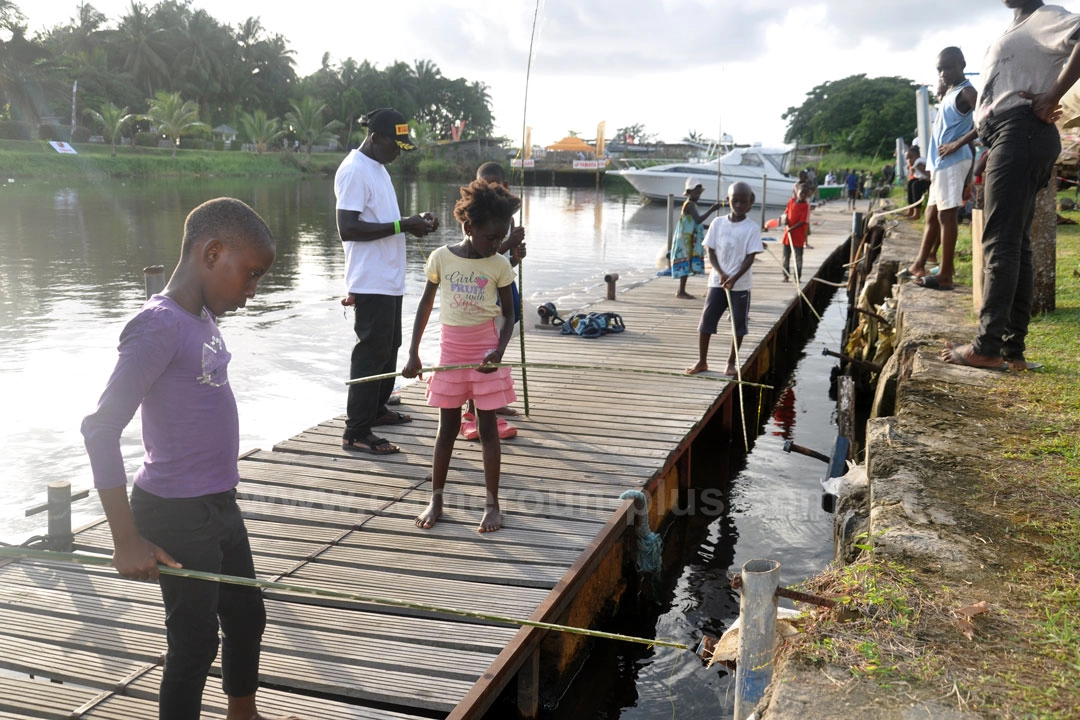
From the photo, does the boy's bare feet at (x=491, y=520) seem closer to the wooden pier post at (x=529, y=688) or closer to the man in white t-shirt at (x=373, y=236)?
the wooden pier post at (x=529, y=688)

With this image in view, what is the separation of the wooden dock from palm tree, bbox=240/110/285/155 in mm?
54332

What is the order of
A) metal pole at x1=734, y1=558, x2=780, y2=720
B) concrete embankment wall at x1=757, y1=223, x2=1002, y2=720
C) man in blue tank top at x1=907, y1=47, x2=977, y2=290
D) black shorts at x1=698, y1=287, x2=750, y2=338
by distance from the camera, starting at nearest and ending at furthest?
concrete embankment wall at x1=757, y1=223, x2=1002, y2=720 → metal pole at x1=734, y1=558, x2=780, y2=720 → black shorts at x1=698, y1=287, x2=750, y2=338 → man in blue tank top at x1=907, y1=47, x2=977, y2=290

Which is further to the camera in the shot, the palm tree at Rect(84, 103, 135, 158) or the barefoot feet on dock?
the palm tree at Rect(84, 103, 135, 158)

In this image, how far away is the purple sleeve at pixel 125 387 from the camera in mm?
1998

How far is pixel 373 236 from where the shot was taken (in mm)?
4625

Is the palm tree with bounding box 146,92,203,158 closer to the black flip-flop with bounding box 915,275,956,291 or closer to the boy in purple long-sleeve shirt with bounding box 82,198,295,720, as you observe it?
the black flip-flop with bounding box 915,275,956,291

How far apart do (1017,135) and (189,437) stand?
14.1ft

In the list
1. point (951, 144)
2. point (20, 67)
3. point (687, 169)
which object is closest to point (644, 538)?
point (951, 144)

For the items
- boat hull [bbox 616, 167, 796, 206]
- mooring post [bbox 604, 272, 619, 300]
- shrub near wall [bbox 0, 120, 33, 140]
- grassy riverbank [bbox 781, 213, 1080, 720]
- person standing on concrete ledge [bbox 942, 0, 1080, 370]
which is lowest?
grassy riverbank [bbox 781, 213, 1080, 720]

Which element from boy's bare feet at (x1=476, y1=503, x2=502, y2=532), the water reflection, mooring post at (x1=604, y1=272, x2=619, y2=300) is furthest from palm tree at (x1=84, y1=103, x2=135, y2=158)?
boy's bare feet at (x1=476, y1=503, x2=502, y2=532)

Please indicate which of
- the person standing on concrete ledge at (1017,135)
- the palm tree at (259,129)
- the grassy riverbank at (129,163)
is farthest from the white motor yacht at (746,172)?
the palm tree at (259,129)

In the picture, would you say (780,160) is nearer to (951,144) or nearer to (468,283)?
(951,144)

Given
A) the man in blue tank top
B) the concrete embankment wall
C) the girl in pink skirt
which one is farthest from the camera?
the man in blue tank top

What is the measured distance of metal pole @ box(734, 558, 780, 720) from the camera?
2488 millimetres
